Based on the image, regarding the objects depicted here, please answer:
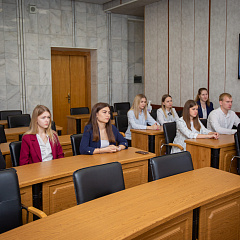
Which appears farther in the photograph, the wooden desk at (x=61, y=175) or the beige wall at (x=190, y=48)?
the beige wall at (x=190, y=48)

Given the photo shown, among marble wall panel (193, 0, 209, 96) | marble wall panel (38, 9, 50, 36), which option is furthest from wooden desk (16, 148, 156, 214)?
marble wall panel (38, 9, 50, 36)

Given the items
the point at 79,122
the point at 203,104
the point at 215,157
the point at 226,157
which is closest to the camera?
the point at 215,157

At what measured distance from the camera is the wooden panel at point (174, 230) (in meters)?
2.12

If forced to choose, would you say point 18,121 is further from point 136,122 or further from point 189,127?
point 189,127

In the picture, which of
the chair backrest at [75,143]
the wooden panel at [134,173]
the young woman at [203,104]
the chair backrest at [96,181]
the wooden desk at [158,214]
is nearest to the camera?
the wooden desk at [158,214]

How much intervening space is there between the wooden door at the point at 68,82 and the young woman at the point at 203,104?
424cm

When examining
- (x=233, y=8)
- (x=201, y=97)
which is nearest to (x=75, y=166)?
(x=201, y=97)

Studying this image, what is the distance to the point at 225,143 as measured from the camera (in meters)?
4.51

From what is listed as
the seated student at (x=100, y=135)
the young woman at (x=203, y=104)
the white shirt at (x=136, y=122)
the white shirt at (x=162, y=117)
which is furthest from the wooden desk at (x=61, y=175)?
the young woman at (x=203, y=104)

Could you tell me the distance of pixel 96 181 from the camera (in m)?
2.55

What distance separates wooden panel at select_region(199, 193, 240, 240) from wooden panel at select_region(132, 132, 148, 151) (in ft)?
10.0

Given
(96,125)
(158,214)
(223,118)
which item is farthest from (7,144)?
(223,118)

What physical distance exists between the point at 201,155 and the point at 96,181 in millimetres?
2443

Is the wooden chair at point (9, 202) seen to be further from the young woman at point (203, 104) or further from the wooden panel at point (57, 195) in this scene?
the young woman at point (203, 104)
